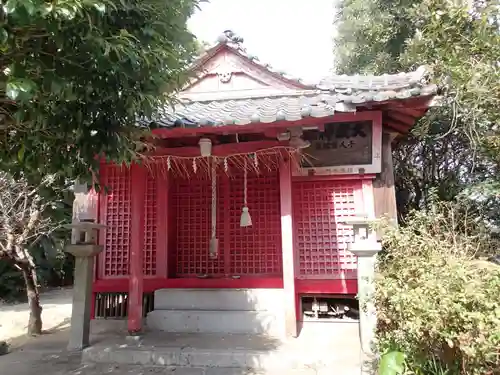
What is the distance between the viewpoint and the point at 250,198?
24.4ft

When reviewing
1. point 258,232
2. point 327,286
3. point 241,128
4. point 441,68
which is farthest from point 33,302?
point 441,68

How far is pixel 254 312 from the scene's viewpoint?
6.29 m

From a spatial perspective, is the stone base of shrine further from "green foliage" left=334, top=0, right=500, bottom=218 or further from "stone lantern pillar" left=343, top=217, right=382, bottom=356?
"green foliage" left=334, top=0, right=500, bottom=218

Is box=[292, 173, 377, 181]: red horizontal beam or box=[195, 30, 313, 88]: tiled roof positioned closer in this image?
box=[292, 173, 377, 181]: red horizontal beam

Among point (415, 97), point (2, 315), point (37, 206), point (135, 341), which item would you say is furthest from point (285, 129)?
point (2, 315)

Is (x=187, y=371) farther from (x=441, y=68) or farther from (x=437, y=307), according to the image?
(x=441, y=68)

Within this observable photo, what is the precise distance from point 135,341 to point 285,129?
152 inches

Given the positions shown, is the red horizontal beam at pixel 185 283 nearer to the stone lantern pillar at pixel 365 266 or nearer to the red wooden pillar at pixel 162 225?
the red wooden pillar at pixel 162 225

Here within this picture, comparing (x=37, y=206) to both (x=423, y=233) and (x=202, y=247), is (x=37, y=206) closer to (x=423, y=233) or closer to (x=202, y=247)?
(x=202, y=247)

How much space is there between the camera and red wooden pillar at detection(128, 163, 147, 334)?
6.16 meters

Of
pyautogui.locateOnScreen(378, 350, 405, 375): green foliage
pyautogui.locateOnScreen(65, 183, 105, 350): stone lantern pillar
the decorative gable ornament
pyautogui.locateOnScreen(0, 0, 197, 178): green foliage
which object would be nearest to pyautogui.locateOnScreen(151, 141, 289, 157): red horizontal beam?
pyautogui.locateOnScreen(65, 183, 105, 350): stone lantern pillar

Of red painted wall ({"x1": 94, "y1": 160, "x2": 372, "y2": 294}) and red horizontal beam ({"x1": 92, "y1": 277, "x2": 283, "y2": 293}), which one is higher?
red painted wall ({"x1": 94, "y1": 160, "x2": 372, "y2": 294})

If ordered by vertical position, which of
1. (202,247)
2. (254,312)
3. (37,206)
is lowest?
(254,312)

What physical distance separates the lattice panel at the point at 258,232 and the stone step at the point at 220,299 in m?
0.83
